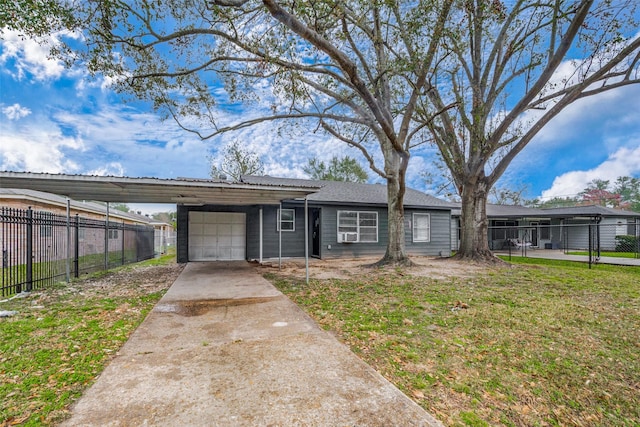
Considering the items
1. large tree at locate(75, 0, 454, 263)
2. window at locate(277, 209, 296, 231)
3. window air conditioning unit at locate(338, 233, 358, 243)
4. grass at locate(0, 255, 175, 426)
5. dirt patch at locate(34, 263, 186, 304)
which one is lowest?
dirt patch at locate(34, 263, 186, 304)

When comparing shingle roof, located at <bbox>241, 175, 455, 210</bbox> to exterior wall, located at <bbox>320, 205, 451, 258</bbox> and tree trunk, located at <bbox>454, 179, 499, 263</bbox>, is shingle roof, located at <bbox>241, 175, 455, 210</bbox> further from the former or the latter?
tree trunk, located at <bbox>454, 179, 499, 263</bbox>

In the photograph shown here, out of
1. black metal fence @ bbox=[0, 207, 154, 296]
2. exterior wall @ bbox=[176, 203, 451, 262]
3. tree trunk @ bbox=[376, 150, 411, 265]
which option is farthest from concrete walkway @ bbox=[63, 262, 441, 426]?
exterior wall @ bbox=[176, 203, 451, 262]

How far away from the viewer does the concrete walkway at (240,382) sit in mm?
2055

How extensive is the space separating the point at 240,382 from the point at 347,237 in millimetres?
10907

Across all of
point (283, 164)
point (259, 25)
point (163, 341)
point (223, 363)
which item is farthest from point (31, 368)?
point (283, 164)

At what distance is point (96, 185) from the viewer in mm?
6215

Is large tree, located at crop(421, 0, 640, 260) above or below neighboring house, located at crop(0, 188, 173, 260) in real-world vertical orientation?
above

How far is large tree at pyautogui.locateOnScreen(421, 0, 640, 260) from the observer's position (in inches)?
292

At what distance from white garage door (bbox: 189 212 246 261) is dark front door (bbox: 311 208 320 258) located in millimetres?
3226

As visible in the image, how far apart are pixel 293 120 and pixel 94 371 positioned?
9136 mm

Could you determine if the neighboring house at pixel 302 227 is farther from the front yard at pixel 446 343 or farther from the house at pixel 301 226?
the front yard at pixel 446 343

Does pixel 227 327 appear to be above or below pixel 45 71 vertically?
below

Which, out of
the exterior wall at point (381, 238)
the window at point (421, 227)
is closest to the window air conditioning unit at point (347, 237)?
the exterior wall at point (381, 238)

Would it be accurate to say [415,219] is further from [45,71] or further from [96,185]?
[45,71]
